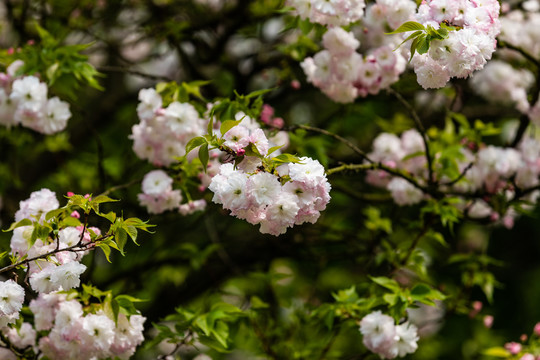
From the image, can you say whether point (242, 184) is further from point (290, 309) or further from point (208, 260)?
point (208, 260)

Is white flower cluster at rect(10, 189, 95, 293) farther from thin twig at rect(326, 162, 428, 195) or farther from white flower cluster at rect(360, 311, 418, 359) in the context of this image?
white flower cluster at rect(360, 311, 418, 359)

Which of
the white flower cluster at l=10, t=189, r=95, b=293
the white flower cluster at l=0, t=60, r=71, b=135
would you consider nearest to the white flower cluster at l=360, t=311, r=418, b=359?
the white flower cluster at l=10, t=189, r=95, b=293

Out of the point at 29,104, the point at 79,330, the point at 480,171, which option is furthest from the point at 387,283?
the point at 29,104

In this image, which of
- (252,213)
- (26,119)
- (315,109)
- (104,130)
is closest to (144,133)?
(26,119)

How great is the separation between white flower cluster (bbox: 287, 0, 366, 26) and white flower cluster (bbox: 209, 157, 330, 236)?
1060 millimetres

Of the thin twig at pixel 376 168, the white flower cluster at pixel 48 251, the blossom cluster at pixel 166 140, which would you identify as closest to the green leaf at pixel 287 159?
the thin twig at pixel 376 168

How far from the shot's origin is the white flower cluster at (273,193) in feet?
7.36

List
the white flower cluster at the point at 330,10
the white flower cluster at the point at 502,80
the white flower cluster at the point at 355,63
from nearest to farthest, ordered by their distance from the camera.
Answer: the white flower cluster at the point at 330,10 → the white flower cluster at the point at 355,63 → the white flower cluster at the point at 502,80

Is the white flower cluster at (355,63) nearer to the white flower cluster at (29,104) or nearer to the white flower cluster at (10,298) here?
the white flower cluster at (29,104)

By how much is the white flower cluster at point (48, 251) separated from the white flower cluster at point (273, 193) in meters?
0.57

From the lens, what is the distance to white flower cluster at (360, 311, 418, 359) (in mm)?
3113

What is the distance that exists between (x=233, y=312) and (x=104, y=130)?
3198mm

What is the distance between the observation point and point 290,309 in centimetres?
436

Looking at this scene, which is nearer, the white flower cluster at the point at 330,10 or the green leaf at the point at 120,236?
the green leaf at the point at 120,236
